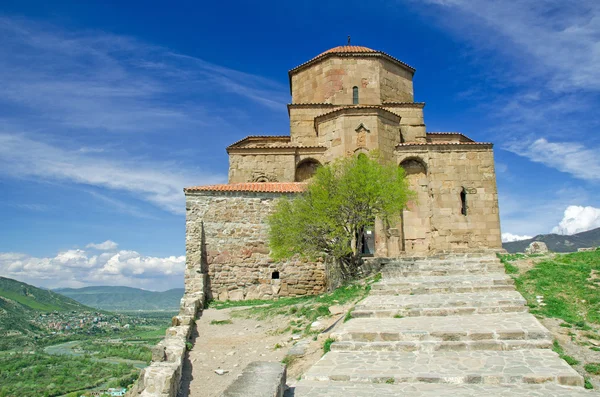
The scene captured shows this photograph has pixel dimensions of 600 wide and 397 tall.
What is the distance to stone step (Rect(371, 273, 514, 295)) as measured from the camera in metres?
9.46

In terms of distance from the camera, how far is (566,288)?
8.70m

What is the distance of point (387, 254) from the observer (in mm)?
15906

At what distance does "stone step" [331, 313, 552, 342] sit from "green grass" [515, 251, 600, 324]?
706 millimetres

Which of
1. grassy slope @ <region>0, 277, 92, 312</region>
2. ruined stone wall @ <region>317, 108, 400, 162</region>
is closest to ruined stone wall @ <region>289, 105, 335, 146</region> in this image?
ruined stone wall @ <region>317, 108, 400, 162</region>

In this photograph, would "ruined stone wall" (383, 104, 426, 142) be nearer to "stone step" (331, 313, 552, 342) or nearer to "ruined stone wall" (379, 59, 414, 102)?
"ruined stone wall" (379, 59, 414, 102)

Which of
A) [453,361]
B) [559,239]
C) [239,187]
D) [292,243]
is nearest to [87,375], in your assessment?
[239,187]

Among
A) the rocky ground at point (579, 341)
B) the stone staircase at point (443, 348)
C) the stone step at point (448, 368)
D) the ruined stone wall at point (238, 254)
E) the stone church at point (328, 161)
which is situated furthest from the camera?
the stone church at point (328, 161)

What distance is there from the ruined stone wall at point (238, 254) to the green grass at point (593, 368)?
904cm

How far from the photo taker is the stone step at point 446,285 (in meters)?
9.46

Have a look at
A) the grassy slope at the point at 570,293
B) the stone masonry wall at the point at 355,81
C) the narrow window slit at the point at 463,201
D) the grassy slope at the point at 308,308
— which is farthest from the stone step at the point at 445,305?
the stone masonry wall at the point at 355,81

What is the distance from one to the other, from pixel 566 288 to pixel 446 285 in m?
2.37

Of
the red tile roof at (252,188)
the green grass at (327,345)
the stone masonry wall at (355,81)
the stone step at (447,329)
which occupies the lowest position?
the green grass at (327,345)

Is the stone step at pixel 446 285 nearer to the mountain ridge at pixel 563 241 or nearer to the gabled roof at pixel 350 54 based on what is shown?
the gabled roof at pixel 350 54

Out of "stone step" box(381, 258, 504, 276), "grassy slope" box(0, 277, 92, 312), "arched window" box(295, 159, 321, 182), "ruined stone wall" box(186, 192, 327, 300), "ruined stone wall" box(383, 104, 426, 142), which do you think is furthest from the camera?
"grassy slope" box(0, 277, 92, 312)
